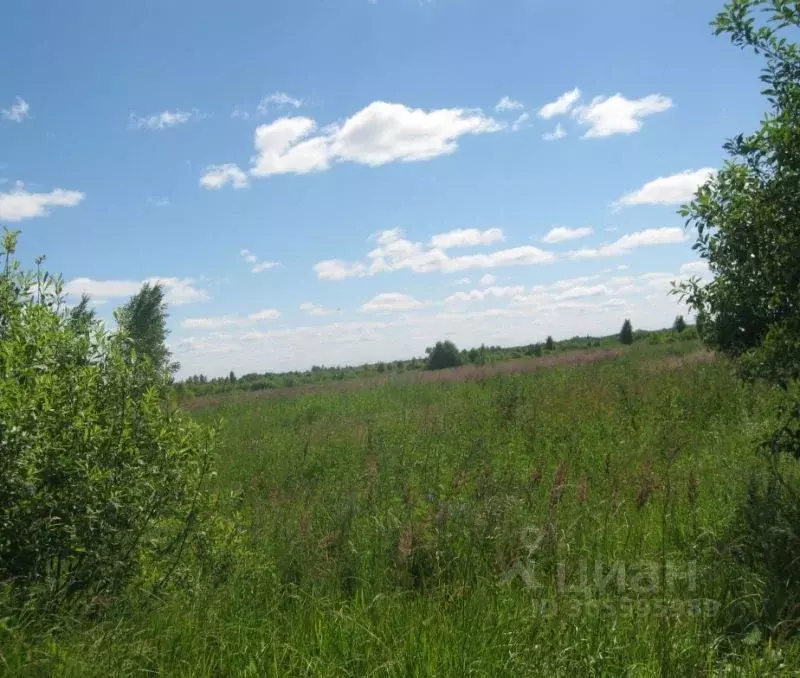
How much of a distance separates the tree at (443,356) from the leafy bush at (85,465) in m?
32.6

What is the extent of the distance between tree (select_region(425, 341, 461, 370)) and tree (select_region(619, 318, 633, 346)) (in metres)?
10.2

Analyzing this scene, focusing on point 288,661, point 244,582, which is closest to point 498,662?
point 288,661

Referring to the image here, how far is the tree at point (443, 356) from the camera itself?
36.9 metres

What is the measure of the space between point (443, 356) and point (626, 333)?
37.6 feet

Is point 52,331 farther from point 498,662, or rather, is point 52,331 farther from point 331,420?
point 331,420

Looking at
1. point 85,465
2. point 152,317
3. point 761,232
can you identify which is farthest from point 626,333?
point 85,465

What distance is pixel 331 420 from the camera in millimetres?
15055

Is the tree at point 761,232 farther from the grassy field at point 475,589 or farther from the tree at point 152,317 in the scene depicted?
the tree at point 152,317

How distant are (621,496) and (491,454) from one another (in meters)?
2.82

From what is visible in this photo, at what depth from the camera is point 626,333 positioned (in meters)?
37.5
